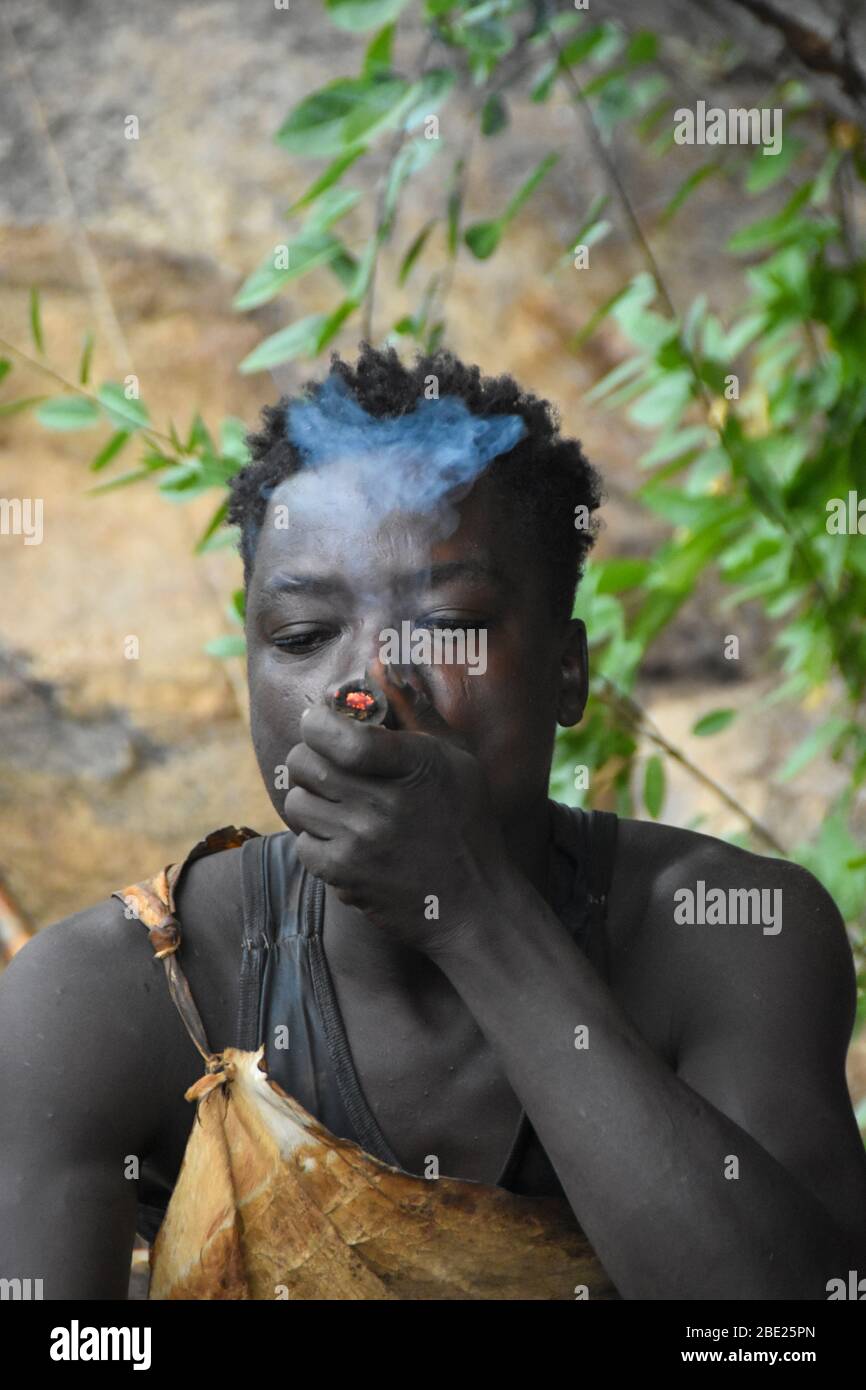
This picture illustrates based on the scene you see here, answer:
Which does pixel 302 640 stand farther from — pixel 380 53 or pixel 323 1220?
pixel 380 53

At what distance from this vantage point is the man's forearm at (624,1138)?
4.17 feet

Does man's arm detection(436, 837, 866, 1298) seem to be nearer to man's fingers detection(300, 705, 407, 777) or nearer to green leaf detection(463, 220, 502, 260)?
man's fingers detection(300, 705, 407, 777)

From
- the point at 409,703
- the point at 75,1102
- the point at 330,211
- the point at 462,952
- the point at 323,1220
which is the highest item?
the point at 330,211

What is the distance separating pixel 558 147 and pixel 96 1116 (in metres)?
3.58

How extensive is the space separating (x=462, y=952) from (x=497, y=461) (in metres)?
0.51

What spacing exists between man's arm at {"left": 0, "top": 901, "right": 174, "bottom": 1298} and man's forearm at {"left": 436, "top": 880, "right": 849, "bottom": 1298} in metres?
0.40

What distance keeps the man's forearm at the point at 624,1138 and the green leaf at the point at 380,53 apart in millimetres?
1227

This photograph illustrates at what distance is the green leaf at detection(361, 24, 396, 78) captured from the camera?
204 centimetres

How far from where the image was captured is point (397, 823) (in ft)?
4.16
